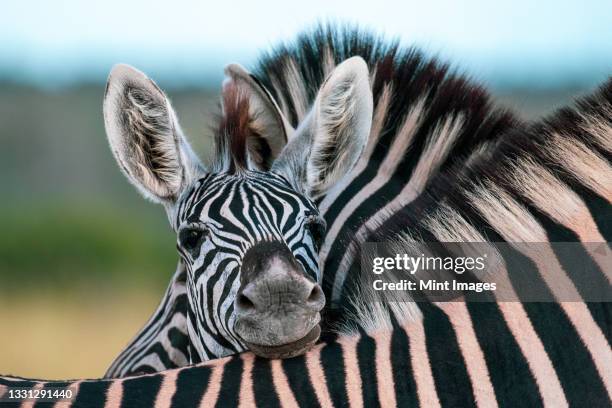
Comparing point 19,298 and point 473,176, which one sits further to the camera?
point 19,298

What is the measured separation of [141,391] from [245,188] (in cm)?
130

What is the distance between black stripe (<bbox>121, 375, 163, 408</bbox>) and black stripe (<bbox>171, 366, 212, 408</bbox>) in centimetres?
7

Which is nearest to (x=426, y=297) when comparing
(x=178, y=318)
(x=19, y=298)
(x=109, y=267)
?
(x=178, y=318)

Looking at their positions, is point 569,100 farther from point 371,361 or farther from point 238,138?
point 238,138

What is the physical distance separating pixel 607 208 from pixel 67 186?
28.0 m

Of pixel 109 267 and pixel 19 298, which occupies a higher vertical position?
pixel 109 267

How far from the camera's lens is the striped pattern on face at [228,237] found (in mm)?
3697

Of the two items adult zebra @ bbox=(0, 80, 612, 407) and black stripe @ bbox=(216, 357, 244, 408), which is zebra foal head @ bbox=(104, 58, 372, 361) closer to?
black stripe @ bbox=(216, 357, 244, 408)

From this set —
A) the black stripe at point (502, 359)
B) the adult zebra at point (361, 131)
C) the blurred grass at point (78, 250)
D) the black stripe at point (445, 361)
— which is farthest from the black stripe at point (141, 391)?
the blurred grass at point (78, 250)

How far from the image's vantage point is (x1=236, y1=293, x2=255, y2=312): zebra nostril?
3.37 meters

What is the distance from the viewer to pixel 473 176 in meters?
3.22

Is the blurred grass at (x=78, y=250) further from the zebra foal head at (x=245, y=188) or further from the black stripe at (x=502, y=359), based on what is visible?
the black stripe at (x=502, y=359)

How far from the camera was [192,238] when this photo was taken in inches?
155

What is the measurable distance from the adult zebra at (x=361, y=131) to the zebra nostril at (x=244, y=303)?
104 centimetres
